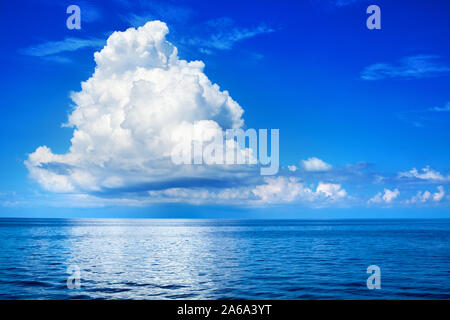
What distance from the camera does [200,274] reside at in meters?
39.7

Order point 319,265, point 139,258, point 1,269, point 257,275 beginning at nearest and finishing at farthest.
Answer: point 257,275 → point 1,269 → point 319,265 → point 139,258

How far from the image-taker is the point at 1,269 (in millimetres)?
42625

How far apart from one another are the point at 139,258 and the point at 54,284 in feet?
66.3

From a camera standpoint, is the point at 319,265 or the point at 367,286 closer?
the point at 367,286

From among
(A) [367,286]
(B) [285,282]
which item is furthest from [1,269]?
(A) [367,286]

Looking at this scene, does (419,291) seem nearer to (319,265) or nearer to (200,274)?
(319,265)
